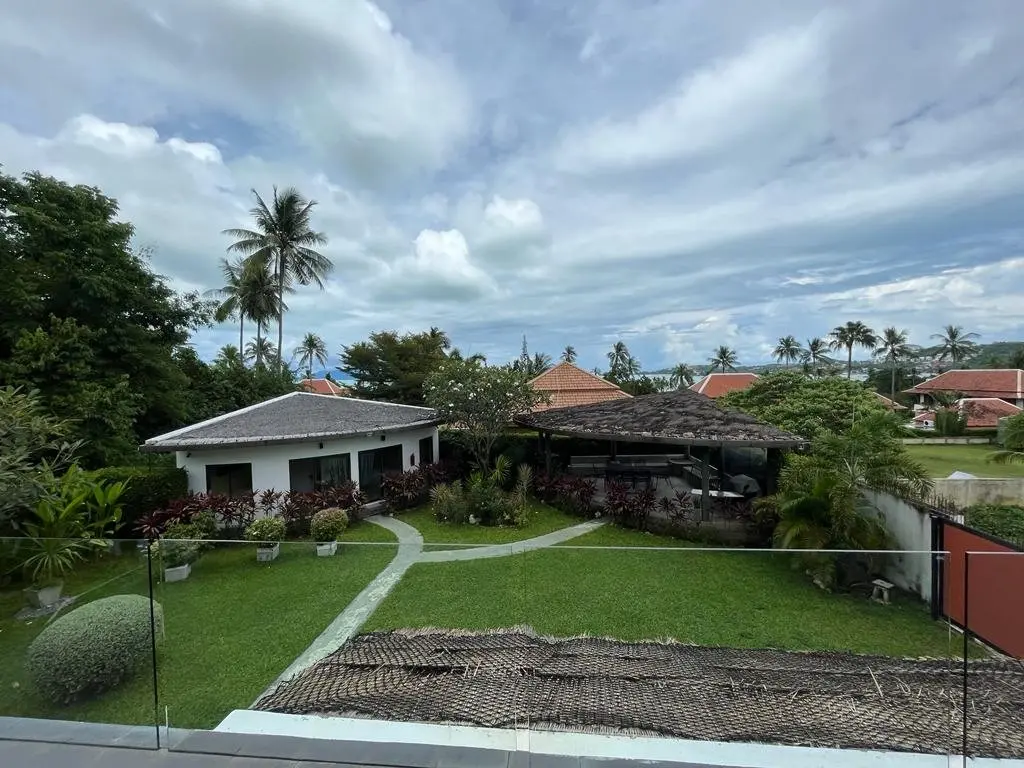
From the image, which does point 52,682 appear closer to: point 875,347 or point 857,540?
point 857,540

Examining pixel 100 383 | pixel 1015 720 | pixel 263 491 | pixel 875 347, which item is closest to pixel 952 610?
pixel 1015 720

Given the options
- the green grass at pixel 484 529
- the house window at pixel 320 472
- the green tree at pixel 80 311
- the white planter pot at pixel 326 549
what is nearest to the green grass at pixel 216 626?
the white planter pot at pixel 326 549

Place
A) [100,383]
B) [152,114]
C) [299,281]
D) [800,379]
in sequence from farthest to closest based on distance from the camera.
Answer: [299,281]
[800,379]
[100,383]
[152,114]

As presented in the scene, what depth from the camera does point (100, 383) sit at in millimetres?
13344

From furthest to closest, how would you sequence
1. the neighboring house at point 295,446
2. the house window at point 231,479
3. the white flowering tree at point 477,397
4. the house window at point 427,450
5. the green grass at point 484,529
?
1. the house window at point 427,450
2. the white flowering tree at point 477,397
3. the house window at point 231,479
4. the neighboring house at point 295,446
5. the green grass at point 484,529

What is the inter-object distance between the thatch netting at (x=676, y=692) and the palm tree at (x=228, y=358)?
72.2 ft

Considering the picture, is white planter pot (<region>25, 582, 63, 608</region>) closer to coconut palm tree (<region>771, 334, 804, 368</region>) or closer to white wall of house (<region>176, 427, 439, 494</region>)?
white wall of house (<region>176, 427, 439, 494</region>)

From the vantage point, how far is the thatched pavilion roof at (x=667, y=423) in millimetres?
10906

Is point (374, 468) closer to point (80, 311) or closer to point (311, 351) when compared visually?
point (80, 311)

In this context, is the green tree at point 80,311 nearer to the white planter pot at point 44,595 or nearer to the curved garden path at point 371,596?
the white planter pot at point 44,595

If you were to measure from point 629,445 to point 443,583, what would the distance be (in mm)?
15378

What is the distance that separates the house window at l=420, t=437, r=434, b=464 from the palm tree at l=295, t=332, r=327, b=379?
5994 cm

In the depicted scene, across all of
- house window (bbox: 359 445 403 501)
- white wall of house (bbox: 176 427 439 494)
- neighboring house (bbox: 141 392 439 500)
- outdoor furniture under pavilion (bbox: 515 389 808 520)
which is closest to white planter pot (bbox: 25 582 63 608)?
neighboring house (bbox: 141 392 439 500)

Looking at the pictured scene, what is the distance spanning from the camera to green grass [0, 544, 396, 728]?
409cm
